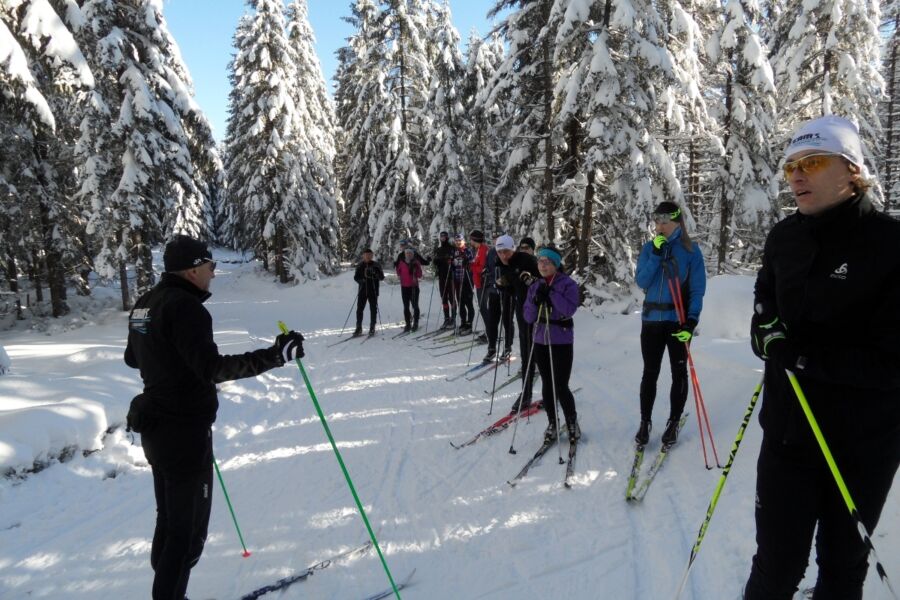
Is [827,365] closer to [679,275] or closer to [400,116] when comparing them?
[679,275]

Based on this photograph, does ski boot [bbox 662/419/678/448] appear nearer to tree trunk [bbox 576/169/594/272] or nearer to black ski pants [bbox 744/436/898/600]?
black ski pants [bbox 744/436/898/600]

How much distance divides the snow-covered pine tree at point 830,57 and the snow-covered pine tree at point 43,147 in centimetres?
2036

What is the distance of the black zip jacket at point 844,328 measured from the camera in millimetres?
1857

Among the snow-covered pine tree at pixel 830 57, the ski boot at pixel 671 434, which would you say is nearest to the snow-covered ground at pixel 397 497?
the ski boot at pixel 671 434

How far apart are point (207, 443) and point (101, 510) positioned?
2.68 m

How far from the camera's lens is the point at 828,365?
6.38 feet

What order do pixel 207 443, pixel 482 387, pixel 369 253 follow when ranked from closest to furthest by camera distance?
pixel 207 443 → pixel 482 387 → pixel 369 253

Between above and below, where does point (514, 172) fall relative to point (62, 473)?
above

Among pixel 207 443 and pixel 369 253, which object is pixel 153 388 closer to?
pixel 207 443

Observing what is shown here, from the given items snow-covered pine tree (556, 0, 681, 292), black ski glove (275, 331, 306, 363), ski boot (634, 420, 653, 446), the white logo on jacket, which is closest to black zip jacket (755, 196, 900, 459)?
the white logo on jacket

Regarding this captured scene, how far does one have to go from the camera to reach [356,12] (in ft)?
89.0

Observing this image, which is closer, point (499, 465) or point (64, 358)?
point (499, 465)

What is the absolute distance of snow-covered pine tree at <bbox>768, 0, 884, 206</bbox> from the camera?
15711 mm

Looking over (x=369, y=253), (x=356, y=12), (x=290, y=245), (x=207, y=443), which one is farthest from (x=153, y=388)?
(x=356, y=12)
